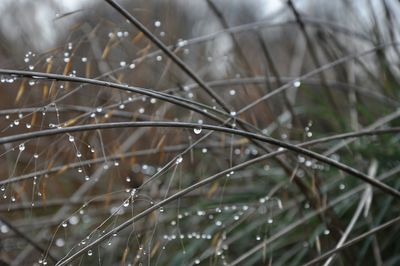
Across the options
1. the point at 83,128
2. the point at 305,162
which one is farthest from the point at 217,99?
the point at 83,128

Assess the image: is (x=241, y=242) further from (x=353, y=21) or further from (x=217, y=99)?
(x=353, y=21)

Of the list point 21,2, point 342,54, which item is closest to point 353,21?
point 342,54

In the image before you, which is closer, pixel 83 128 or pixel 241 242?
pixel 83 128

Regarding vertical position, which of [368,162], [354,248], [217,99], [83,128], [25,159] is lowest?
[354,248]

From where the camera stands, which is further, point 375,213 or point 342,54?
point 342,54

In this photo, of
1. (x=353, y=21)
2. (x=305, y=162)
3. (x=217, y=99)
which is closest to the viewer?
(x=217, y=99)

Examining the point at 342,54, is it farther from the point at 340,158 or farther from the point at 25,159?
the point at 25,159

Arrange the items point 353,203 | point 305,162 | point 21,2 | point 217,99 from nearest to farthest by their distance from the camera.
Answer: point 217,99 → point 305,162 → point 353,203 → point 21,2

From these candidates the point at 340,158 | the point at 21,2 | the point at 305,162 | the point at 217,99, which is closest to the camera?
the point at 217,99

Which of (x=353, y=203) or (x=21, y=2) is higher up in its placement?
(x=21, y=2)
